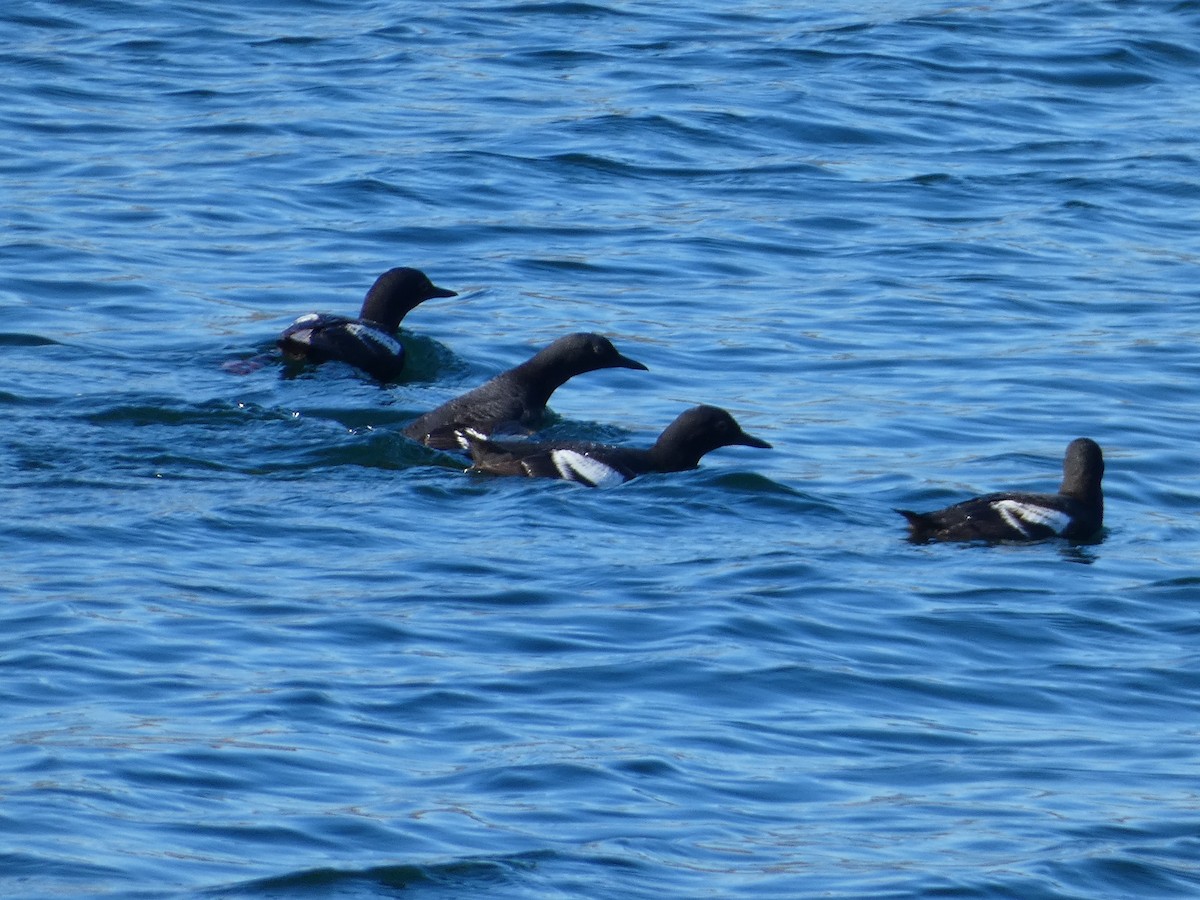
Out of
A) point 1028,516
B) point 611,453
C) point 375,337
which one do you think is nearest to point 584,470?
point 611,453

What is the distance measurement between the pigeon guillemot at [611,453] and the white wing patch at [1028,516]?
1463mm

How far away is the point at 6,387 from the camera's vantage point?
11.9 meters

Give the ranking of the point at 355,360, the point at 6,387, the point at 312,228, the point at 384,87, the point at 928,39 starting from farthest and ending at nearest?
the point at 928,39 < the point at 384,87 < the point at 312,228 < the point at 355,360 < the point at 6,387

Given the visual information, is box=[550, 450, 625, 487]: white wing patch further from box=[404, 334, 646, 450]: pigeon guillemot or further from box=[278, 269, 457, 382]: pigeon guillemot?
box=[278, 269, 457, 382]: pigeon guillemot

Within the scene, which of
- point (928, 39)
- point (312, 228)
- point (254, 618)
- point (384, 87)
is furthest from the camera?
point (928, 39)

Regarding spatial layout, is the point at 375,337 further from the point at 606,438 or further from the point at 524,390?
the point at 606,438

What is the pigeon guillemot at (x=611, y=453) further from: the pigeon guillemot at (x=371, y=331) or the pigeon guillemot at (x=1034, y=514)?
the pigeon guillemot at (x=371, y=331)

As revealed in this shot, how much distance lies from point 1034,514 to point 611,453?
6.72 feet

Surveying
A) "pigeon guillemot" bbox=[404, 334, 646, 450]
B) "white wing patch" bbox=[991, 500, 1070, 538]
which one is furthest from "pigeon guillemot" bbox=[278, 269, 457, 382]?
"white wing patch" bbox=[991, 500, 1070, 538]

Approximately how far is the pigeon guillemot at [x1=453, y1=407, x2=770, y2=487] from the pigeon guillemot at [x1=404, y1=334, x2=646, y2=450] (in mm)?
406

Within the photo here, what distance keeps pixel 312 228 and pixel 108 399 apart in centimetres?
455

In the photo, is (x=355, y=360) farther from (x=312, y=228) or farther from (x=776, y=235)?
(x=776, y=235)

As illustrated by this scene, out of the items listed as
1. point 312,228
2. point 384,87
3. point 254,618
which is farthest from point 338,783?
point 384,87

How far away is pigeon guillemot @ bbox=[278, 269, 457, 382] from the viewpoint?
1273 cm
